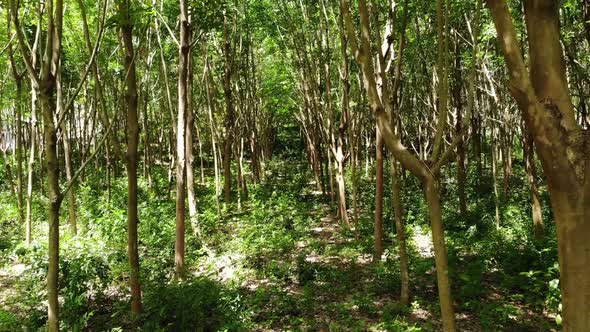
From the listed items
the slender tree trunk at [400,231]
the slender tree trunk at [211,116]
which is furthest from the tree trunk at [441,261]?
the slender tree trunk at [211,116]

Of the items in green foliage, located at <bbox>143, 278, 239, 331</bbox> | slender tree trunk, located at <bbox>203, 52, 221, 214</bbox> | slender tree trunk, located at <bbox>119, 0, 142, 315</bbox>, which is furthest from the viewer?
slender tree trunk, located at <bbox>203, 52, 221, 214</bbox>

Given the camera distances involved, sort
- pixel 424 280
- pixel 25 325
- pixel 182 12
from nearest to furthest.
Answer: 1. pixel 25 325
2. pixel 182 12
3. pixel 424 280

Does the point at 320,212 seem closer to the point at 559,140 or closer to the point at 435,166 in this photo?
the point at 435,166

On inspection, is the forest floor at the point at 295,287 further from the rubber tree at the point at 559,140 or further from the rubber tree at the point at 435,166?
the rubber tree at the point at 559,140

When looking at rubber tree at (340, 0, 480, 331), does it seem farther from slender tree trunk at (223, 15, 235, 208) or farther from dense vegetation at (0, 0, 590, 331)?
slender tree trunk at (223, 15, 235, 208)

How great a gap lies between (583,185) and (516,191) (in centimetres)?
1533

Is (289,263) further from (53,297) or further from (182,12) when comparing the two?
(53,297)

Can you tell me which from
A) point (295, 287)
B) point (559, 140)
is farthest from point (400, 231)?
point (559, 140)

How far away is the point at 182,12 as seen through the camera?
745cm

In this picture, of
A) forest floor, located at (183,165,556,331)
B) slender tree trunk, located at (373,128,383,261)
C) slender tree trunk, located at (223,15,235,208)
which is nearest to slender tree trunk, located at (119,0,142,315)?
forest floor, located at (183,165,556,331)

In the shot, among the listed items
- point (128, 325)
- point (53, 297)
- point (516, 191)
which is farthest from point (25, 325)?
point (516, 191)

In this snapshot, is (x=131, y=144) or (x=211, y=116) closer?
(x=131, y=144)

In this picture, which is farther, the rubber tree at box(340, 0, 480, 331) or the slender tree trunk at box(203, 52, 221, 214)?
the slender tree trunk at box(203, 52, 221, 214)

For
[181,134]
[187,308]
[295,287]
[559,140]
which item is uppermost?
[181,134]
